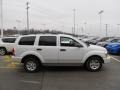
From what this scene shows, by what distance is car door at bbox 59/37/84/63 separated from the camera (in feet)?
33.9

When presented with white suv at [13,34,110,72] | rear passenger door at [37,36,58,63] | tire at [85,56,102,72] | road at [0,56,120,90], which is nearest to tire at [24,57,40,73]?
white suv at [13,34,110,72]

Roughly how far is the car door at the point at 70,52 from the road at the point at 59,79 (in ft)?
2.02

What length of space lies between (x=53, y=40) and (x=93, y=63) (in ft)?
7.33

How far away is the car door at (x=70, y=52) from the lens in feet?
33.9

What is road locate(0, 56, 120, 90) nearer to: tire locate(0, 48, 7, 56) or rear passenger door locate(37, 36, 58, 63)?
rear passenger door locate(37, 36, 58, 63)

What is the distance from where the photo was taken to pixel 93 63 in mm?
10562

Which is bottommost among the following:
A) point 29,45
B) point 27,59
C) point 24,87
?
point 24,87

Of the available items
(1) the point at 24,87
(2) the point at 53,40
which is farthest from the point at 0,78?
(2) the point at 53,40

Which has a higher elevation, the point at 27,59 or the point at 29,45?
the point at 29,45

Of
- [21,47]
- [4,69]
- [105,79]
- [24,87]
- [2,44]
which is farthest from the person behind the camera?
[2,44]

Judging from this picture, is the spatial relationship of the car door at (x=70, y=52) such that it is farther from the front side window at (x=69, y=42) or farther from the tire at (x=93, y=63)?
the tire at (x=93, y=63)

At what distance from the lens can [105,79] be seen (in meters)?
8.85

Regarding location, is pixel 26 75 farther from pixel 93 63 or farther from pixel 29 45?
pixel 93 63

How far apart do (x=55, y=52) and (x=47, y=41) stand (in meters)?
0.68
